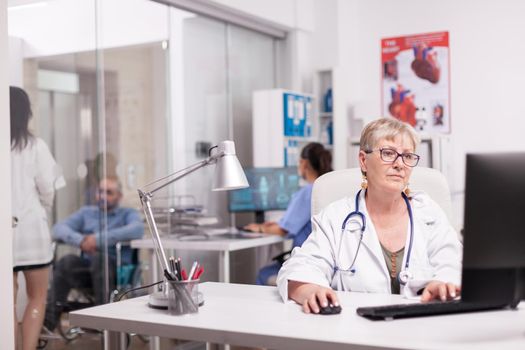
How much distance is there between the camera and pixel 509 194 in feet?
4.95

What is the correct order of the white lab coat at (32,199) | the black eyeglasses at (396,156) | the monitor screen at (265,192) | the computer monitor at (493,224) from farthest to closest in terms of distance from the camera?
the monitor screen at (265,192)
the white lab coat at (32,199)
the black eyeglasses at (396,156)
the computer monitor at (493,224)

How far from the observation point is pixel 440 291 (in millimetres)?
1918

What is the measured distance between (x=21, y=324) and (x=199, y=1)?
2486mm

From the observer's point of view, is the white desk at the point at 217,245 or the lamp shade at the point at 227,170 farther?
the white desk at the point at 217,245

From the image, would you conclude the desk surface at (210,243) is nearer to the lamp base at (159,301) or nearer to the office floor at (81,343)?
the office floor at (81,343)

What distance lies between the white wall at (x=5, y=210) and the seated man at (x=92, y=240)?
0.74 m

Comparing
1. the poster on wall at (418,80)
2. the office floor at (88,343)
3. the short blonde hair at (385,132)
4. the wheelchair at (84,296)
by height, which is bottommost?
the office floor at (88,343)

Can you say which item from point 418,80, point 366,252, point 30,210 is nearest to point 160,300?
point 366,252

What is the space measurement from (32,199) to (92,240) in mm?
561

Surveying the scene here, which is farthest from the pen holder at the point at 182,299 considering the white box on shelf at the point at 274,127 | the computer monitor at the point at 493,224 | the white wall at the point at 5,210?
the white box on shelf at the point at 274,127

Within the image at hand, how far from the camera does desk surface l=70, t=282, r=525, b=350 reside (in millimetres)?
1518

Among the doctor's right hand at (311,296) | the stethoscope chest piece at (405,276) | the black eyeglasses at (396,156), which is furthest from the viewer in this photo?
the black eyeglasses at (396,156)

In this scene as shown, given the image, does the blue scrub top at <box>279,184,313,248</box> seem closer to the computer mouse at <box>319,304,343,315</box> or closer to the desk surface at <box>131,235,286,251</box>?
the desk surface at <box>131,235,286,251</box>

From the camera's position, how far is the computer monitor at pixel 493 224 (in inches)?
59.1
